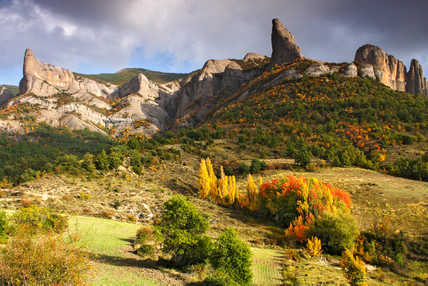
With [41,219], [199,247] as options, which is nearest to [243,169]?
[199,247]

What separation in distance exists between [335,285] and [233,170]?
136 feet

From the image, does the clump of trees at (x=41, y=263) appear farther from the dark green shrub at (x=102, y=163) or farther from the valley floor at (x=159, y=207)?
the dark green shrub at (x=102, y=163)

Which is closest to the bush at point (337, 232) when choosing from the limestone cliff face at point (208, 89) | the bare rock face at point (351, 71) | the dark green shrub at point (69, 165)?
the dark green shrub at point (69, 165)

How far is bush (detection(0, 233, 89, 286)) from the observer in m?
8.42

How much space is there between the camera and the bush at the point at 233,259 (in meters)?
14.9

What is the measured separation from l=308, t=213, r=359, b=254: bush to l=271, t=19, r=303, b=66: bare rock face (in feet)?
409

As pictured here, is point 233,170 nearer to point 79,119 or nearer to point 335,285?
point 335,285

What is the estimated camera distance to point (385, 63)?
137375 mm

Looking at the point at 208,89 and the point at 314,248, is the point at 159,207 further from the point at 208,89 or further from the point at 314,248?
the point at 208,89

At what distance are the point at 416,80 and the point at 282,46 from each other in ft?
281

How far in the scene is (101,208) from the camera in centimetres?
3109

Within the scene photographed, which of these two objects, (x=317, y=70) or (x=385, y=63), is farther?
(x=385, y=63)

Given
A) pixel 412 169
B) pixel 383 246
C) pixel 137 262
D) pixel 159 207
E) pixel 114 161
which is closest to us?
pixel 137 262

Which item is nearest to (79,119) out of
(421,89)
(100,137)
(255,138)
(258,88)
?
(100,137)
